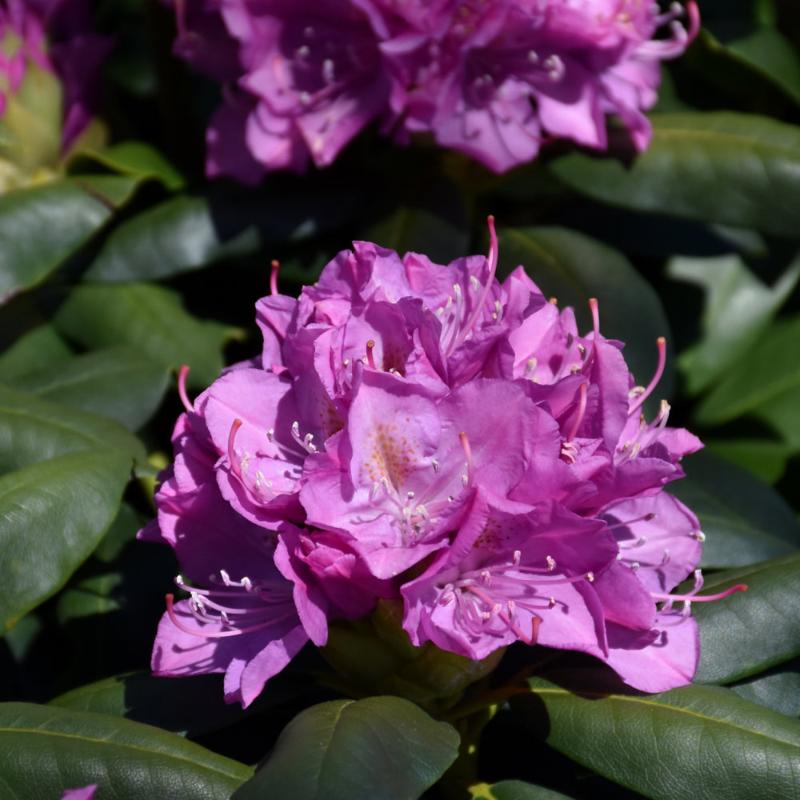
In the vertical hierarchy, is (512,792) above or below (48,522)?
below

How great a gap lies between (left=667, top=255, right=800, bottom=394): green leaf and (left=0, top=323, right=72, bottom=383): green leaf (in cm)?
82

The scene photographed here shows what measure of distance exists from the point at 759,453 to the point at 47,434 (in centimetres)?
91

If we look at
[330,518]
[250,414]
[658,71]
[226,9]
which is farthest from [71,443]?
[658,71]

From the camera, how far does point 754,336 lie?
73.4 inches

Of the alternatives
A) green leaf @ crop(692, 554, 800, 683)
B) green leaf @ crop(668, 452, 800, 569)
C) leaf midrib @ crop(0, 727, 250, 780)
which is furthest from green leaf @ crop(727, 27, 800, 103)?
leaf midrib @ crop(0, 727, 250, 780)

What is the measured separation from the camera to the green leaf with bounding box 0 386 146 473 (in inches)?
45.4

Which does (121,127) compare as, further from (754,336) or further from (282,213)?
(754,336)

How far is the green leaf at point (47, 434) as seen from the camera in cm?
115

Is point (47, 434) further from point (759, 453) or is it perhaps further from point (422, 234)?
point (759, 453)

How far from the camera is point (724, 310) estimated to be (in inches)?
73.4

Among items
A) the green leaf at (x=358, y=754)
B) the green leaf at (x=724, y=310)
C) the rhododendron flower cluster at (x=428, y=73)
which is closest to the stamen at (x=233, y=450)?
the green leaf at (x=358, y=754)

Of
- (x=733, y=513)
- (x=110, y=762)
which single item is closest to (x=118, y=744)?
(x=110, y=762)

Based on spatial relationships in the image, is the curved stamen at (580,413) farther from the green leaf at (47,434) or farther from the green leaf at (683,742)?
the green leaf at (47,434)

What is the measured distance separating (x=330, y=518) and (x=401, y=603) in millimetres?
79
